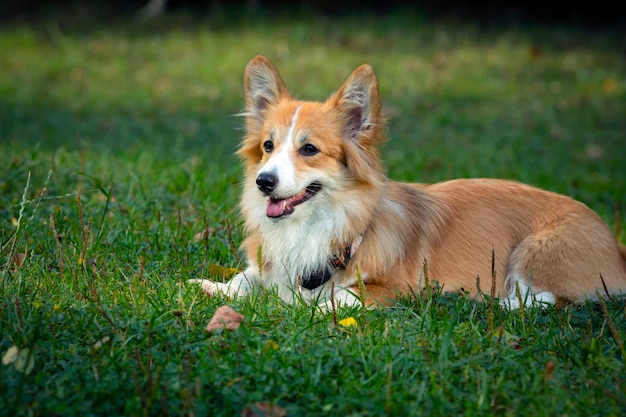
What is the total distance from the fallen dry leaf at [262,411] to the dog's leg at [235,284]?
100 centimetres

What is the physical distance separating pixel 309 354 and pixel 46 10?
1263 cm

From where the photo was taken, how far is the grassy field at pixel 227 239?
9.51 ft

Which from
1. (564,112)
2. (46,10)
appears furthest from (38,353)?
(46,10)

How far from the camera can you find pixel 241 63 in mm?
11266

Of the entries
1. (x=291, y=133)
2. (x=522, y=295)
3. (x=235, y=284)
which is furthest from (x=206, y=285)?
(x=522, y=295)

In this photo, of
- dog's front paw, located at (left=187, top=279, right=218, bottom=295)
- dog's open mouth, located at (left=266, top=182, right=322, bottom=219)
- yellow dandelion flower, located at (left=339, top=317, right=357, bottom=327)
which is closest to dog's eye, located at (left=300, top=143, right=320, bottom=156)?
dog's open mouth, located at (left=266, top=182, right=322, bottom=219)

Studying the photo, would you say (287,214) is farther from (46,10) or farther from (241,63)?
(46,10)

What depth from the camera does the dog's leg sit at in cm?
384

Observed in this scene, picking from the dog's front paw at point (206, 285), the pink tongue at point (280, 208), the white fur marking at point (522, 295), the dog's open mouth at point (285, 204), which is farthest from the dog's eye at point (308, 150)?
the white fur marking at point (522, 295)

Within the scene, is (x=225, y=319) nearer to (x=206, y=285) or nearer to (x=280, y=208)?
(x=206, y=285)

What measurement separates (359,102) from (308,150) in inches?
15.0

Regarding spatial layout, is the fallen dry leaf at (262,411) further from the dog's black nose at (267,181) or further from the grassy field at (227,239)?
the dog's black nose at (267,181)

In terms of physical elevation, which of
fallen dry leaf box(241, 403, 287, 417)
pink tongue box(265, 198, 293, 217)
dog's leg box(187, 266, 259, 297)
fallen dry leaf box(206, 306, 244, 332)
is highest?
pink tongue box(265, 198, 293, 217)

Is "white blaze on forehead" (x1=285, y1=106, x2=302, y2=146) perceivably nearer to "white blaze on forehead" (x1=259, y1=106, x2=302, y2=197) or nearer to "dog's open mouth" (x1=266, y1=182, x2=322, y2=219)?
"white blaze on forehead" (x1=259, y1=106, x2=302, y2=197)
